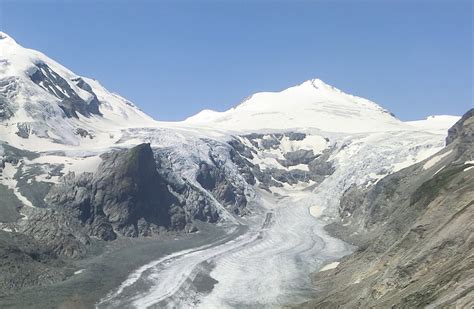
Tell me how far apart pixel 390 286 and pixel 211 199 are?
140m

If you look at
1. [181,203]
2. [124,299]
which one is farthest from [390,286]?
[181,203]

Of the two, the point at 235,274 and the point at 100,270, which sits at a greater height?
the point at 100,270

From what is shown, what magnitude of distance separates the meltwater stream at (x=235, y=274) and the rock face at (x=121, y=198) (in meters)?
22.3

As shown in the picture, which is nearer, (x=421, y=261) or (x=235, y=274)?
(x=421, y=261)

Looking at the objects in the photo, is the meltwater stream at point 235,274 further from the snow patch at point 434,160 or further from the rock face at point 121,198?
the snow patch at point 434,160

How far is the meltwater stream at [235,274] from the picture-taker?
3452 inches

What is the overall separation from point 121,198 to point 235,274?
198 ft

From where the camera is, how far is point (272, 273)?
108m

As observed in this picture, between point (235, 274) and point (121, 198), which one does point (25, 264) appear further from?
point (121, 198)

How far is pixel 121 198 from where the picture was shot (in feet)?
518

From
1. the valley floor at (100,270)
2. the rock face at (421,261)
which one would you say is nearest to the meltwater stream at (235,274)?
the valley floor at (100,270)

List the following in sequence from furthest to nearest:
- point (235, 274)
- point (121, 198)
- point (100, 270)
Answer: point (121, 198), point (100, 270), point (235, 274)

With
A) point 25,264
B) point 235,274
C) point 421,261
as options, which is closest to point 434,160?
point 235,274

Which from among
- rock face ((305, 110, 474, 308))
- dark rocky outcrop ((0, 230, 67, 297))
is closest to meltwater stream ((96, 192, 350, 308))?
rock face ((305, 110, 474, 308))
